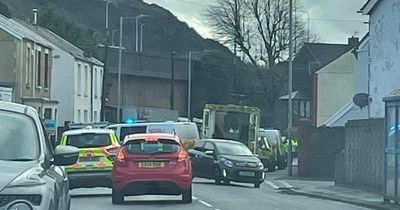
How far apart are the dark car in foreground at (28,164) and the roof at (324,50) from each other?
252ft

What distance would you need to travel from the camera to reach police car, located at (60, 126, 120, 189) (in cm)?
2428

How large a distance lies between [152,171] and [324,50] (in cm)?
7032

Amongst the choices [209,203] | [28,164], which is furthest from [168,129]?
[28,164]

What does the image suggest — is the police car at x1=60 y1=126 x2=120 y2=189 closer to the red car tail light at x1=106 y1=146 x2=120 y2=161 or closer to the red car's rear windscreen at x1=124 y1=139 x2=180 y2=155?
the red car tail light at x1=106 y1=146 x2=120 y2=161

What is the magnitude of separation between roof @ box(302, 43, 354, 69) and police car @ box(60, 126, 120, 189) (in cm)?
6167

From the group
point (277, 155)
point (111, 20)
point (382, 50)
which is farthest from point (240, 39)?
point (111, 20)

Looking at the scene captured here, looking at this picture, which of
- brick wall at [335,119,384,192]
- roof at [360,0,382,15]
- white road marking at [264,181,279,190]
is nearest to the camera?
brick wall at [335,119,384,192]

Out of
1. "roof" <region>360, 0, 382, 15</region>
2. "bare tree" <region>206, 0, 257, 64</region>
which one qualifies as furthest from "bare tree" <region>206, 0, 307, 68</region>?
"roof" <region>360, 0, 382, 15</region>

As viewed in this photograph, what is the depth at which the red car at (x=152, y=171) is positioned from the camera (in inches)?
826

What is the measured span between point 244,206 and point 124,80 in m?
59.4

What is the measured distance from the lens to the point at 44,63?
52.7 metres

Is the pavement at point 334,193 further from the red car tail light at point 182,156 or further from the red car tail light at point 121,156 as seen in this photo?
the red car tail light at point 121,156

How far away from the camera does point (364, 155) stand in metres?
28.9

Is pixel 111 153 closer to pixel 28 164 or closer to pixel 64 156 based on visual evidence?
pixel 64 156
